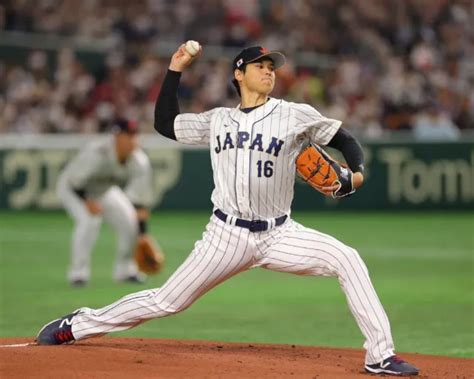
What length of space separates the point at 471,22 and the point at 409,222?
523cm

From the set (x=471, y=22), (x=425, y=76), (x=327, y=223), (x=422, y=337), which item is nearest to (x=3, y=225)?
(x=327, y=223)

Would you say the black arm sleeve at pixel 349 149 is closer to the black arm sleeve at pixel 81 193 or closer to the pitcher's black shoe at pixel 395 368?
the pitcher's black shoe at pixel 395 368

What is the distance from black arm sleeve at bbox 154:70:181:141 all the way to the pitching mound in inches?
56.4

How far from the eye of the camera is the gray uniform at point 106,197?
1295 cm

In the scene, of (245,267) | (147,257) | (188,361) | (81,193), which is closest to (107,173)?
(81,193)

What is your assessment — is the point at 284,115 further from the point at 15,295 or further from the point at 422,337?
the point at 15,295

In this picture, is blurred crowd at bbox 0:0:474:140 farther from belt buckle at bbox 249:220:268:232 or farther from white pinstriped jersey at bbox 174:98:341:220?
belt buckle at bbox 249:220:268:232

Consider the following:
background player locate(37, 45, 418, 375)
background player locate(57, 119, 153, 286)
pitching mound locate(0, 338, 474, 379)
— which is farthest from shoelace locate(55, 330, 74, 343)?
background player locate(57, 119, 153, 286)

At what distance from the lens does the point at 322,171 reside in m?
6.97

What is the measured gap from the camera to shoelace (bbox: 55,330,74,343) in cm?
737

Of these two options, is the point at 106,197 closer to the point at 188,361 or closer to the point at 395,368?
the point at 188,361

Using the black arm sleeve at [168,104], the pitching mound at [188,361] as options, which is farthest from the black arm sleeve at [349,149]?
the pitching mound at [188,361]

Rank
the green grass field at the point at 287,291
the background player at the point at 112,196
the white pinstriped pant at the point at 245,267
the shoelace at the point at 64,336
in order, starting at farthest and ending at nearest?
the background player at the point at 112,196 < the green grass field at the point at 287,291 < the shoelace at the point at 64,336 < the white pinstriped pant at the point at 245,267

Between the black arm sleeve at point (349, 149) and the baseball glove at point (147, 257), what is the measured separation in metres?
5.59
